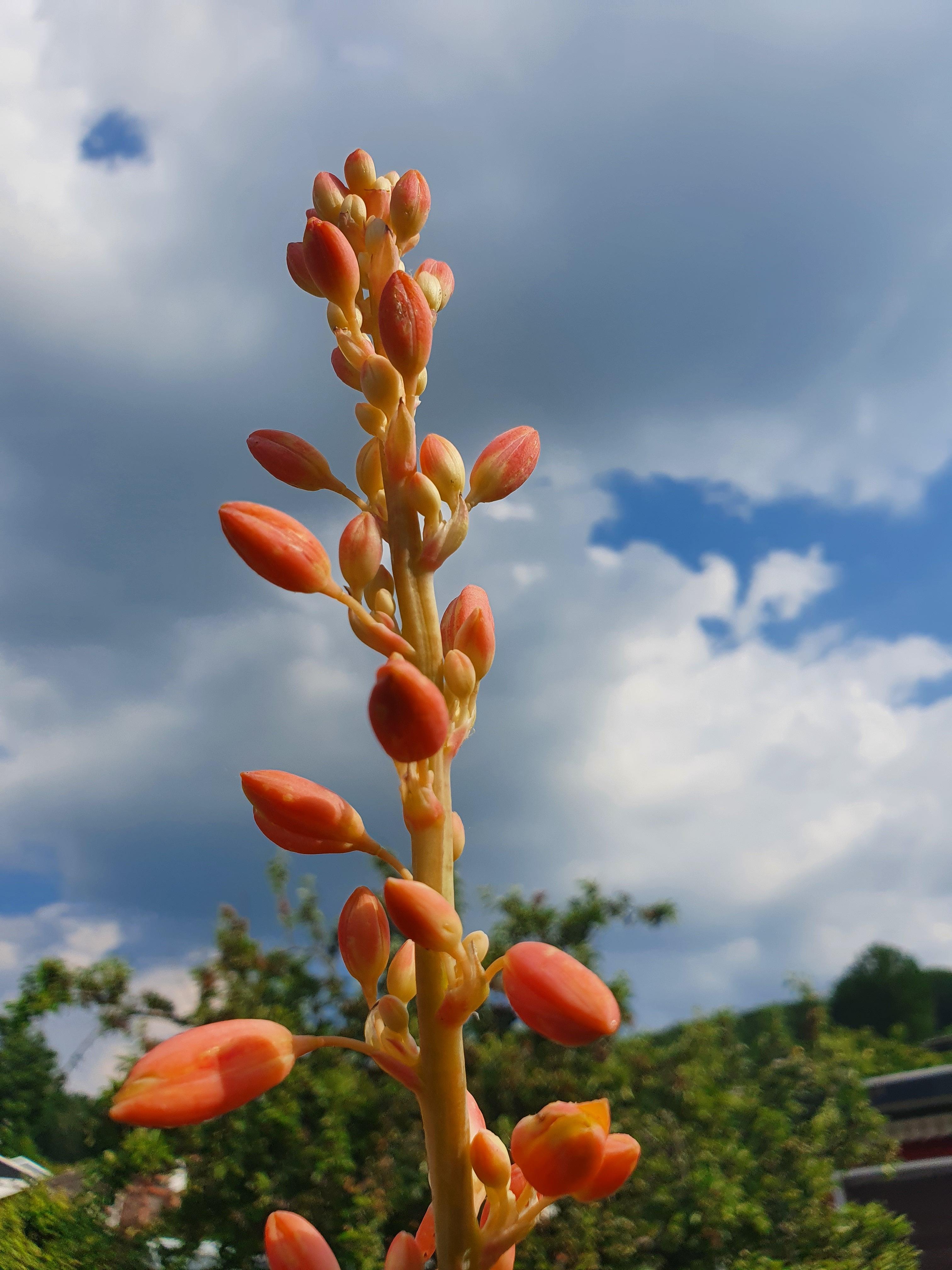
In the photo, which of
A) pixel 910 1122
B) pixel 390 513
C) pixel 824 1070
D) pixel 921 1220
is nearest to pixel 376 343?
pixel 390 513

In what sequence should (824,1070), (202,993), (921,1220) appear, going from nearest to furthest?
1. (202,993)
2. (824,1070)
3. (921,1220)

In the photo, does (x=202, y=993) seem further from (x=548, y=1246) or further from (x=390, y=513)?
(x=390, y=513)

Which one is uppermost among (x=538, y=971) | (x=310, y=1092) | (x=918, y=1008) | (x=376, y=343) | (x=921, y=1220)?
(x=918, y=1008)

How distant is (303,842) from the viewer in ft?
4.23

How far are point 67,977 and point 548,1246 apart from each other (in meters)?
4.95

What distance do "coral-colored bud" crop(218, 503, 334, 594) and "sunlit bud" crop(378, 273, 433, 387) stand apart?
0.39 meters

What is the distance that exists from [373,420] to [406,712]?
29.0 inches

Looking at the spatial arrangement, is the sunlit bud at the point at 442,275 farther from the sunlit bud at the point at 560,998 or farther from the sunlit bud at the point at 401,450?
the sunlit bud at the point at 560,998

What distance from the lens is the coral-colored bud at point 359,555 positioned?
4.66 feet

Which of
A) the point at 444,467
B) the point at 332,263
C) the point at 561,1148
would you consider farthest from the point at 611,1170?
Result: the point at 332,263

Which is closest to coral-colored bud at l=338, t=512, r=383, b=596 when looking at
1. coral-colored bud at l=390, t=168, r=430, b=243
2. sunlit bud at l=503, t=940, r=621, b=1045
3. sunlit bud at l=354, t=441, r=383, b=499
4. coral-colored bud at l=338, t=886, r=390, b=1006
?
sunlit bud at l=354, t=441, r=383, b=499

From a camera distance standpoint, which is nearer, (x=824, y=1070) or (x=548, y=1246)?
(x=548, y=1246)

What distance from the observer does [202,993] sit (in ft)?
28.8

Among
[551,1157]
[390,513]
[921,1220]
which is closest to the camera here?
[551,1157]
